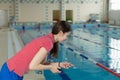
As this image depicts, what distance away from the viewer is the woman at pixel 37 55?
1.94 m

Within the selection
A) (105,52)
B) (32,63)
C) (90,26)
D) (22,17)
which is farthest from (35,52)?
(22,17)

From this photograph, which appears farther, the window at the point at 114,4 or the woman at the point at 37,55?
the window at the point at 114,4

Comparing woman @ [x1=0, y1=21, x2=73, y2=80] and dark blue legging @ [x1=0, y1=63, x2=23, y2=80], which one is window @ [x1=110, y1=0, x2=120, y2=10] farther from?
dark blue legging @ [x1=0, y1=63, x2=23, y2=80]

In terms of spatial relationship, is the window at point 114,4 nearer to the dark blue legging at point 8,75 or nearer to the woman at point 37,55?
the woman at point 37,55

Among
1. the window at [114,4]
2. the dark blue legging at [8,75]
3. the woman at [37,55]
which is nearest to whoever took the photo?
the woman at [37,55]

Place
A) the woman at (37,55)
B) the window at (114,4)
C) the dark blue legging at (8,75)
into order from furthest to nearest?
the window at (114,4) < the dark blue legging at (8,75) < the woman at (37,55)

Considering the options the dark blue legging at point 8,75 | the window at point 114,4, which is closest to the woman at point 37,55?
the dark blue legging at point 8,75

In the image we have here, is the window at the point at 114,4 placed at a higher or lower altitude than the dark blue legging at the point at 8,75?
higher

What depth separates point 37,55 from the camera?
193 centimetres

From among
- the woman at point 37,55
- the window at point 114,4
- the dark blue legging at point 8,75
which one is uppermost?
the window at point 114,4

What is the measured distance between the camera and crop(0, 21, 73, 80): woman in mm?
1942

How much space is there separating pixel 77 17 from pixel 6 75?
18.4 meters

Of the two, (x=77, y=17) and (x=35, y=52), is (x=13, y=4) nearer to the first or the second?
(x=77, y=17)

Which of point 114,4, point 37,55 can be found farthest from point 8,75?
Answer: point 114,4
